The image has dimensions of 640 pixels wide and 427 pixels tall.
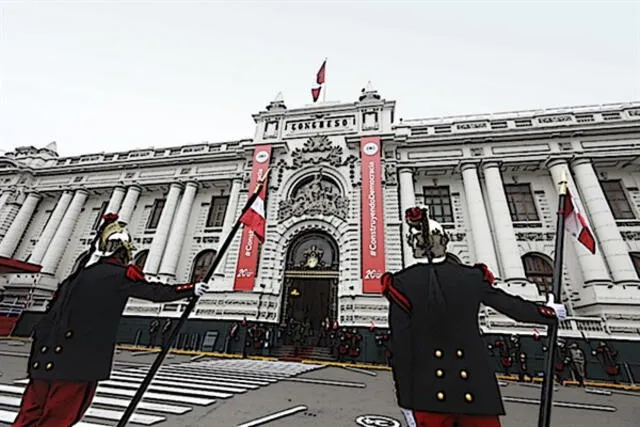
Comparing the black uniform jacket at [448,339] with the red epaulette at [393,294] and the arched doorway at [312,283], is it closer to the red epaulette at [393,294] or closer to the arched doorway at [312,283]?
the red epaulette at [393,294]

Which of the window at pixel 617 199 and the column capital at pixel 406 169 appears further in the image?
the column capital at pixel 406 169

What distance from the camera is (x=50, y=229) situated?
20.2 meters

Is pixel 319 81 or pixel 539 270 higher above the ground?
pixel 319 81

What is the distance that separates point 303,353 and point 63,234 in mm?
17412

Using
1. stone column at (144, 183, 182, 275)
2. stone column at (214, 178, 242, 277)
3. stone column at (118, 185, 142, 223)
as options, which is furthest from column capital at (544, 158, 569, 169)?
stone column at (118, 185, 142, 223)

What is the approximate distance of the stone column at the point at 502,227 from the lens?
44.5 ft

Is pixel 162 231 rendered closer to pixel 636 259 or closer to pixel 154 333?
pixel 154 333

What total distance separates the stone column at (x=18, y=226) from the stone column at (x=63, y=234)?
3.22m

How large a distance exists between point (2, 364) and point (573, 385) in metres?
16.2

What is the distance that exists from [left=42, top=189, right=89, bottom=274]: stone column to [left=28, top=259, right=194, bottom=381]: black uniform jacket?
2140 cm

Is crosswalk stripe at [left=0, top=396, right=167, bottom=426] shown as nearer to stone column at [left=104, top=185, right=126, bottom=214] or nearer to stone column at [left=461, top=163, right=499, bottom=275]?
stone column at [left=461, top=163, right=499, bottom=275]

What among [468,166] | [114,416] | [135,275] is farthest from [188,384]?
[468,166]

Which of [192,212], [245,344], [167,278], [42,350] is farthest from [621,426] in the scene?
[192,212]

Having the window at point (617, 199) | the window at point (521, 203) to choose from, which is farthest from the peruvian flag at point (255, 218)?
the window at point (617, 199)
